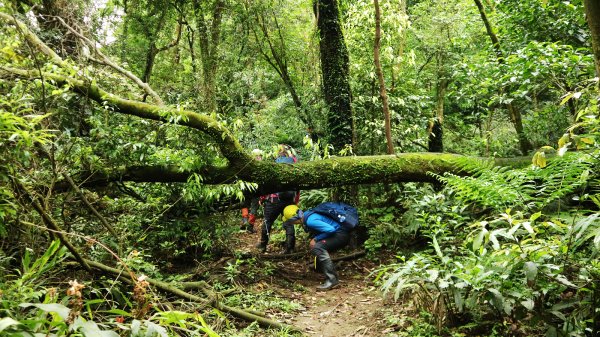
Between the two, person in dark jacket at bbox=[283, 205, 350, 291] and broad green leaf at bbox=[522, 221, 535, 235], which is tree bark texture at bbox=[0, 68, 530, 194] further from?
broad green leaf at bbox=[522, 221, 535, 235]

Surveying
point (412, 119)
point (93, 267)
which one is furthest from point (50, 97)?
point (412, 119)

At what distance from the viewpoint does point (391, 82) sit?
9.89 m

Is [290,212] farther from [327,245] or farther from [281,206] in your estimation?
[281,206]

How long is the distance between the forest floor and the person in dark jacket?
0.19 meters

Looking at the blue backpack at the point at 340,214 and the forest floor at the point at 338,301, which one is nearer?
the forest floor at the point at 338,301

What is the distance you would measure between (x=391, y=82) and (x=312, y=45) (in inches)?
81.9

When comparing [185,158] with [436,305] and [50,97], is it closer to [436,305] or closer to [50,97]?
[50,97]

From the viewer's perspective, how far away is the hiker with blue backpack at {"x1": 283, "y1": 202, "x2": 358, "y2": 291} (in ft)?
20.7

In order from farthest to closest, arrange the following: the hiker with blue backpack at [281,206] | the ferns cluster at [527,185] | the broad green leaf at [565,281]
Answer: the hiker with blue backpack at [281,206]
the ferns cluster at [527,185]
the broad green leaf at [565,281]

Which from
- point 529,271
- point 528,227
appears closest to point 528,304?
point 529,271

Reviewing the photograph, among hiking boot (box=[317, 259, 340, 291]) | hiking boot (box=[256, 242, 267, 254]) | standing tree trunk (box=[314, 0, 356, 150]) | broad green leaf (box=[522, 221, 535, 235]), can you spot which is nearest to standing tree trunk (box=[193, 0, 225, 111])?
standing tree trunk (box=[314, 0, 356, 150])

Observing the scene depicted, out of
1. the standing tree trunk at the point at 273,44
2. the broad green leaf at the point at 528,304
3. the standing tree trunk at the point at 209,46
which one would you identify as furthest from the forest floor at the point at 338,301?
the standing tree trunk at the point at 273,44

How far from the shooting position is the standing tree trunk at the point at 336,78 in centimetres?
833

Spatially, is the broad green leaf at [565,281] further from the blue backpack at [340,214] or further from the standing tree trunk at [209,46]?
the standing tree trunk at [209,46]
